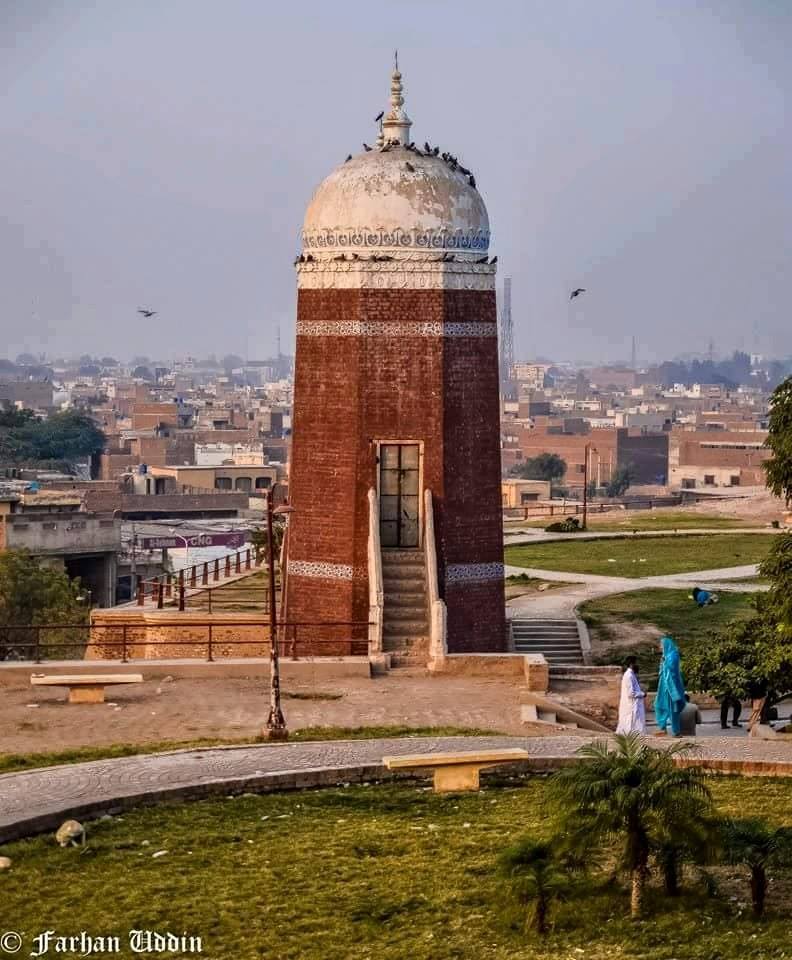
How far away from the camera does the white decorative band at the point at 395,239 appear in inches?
1119

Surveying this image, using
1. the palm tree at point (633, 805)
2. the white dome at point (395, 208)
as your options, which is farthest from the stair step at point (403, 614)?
the palm tree at point (633, 805)

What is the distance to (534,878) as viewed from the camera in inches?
600

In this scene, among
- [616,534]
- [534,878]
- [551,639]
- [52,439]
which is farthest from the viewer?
[52,439]

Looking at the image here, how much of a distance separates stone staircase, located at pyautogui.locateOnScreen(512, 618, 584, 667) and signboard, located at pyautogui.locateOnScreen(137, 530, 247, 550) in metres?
37.9

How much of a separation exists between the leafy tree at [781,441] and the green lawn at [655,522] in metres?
29.1

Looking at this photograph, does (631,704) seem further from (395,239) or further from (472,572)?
(395,239)

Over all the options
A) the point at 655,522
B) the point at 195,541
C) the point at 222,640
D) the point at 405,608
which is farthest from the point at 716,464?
the point at 405,608

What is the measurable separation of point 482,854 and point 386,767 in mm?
2693

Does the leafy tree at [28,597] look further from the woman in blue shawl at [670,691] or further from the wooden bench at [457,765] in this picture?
the wooden bench at [457,765]

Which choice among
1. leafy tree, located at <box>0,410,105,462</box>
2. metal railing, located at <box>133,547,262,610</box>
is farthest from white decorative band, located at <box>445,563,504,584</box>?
leafy tree, located at <box>0,410,105,462</box>

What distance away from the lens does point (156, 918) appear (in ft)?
52.0

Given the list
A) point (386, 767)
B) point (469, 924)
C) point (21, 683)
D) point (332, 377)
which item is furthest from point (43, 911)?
point (332, 377)

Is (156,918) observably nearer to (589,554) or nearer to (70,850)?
(70,850)

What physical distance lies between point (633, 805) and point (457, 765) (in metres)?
4.34
